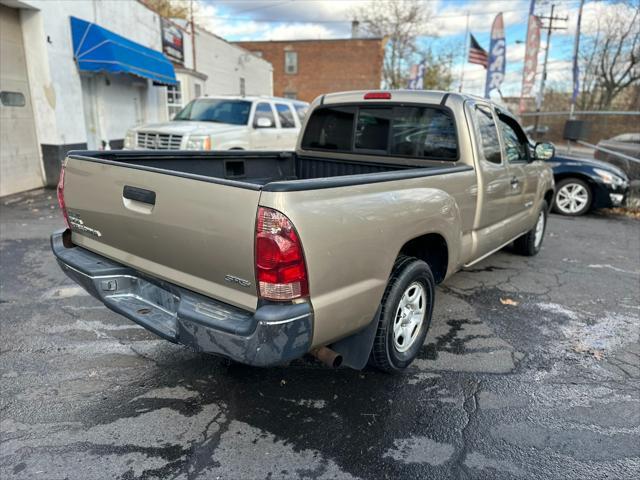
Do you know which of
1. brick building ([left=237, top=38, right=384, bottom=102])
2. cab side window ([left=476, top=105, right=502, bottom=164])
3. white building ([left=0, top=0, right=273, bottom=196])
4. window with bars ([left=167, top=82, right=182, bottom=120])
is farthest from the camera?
brick building ([left=237, top=38, right=384, bottom=102])

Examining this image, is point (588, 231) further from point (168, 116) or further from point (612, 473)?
point (168, 116)

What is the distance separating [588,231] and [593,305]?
3.87 m

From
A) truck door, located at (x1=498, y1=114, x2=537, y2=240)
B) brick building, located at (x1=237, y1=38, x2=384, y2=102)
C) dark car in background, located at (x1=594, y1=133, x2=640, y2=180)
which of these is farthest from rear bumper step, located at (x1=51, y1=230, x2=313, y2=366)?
brick building, located at (x1=237, y1=38, x2=384, y2=102)

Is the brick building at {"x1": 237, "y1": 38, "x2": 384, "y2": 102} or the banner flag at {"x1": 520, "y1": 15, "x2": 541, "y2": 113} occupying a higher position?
the brick building at {"x1": 237, "y1": 38, "x2": 384, "y2": 102}

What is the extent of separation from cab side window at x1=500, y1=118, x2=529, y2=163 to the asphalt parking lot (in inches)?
60.3

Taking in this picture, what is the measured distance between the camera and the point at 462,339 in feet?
12.3

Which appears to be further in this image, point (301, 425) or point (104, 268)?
point (104, 268)

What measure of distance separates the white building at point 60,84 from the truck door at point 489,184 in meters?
8.48

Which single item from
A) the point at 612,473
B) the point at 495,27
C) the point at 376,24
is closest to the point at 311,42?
the point at 376,24

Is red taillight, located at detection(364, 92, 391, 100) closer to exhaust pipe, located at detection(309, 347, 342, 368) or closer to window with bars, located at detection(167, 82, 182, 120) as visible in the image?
exhaust pipe, located at detection(309, 347, 342, 368)

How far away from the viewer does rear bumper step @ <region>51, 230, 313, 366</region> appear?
209 centimetres

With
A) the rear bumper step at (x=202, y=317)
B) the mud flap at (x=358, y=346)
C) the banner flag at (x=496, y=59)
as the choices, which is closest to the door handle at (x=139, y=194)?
the rear bumper step at (x=202, y=317)

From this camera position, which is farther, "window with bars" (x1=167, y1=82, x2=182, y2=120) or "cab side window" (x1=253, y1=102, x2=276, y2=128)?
"window with bars" (x1=167, y1=82, x2=182, y2=120)

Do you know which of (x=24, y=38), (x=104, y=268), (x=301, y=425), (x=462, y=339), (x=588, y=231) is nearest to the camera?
(x=301, y=425)
